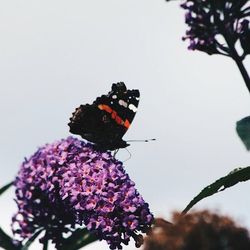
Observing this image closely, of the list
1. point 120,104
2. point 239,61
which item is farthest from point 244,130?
point 120,104

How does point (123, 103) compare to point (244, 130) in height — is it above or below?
above

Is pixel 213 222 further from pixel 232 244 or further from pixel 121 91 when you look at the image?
pixel 121 91

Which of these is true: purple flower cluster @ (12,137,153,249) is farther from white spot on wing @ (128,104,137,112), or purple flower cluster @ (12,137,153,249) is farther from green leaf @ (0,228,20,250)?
white spot on wing @ (128,104,137,112)

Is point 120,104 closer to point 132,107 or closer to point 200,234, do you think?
point 132,107

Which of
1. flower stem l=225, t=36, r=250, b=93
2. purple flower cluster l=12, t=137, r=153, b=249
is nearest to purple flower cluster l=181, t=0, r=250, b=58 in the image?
flower stem l=225, t=36, r=250, b=93

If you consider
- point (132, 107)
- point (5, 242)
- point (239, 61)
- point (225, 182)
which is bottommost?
point (225, 182)

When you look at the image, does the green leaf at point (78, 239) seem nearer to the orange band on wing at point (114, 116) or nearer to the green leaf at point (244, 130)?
the green leaf at point (244, 130)

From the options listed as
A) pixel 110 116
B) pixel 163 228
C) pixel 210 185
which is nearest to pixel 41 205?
pixel 210 185
